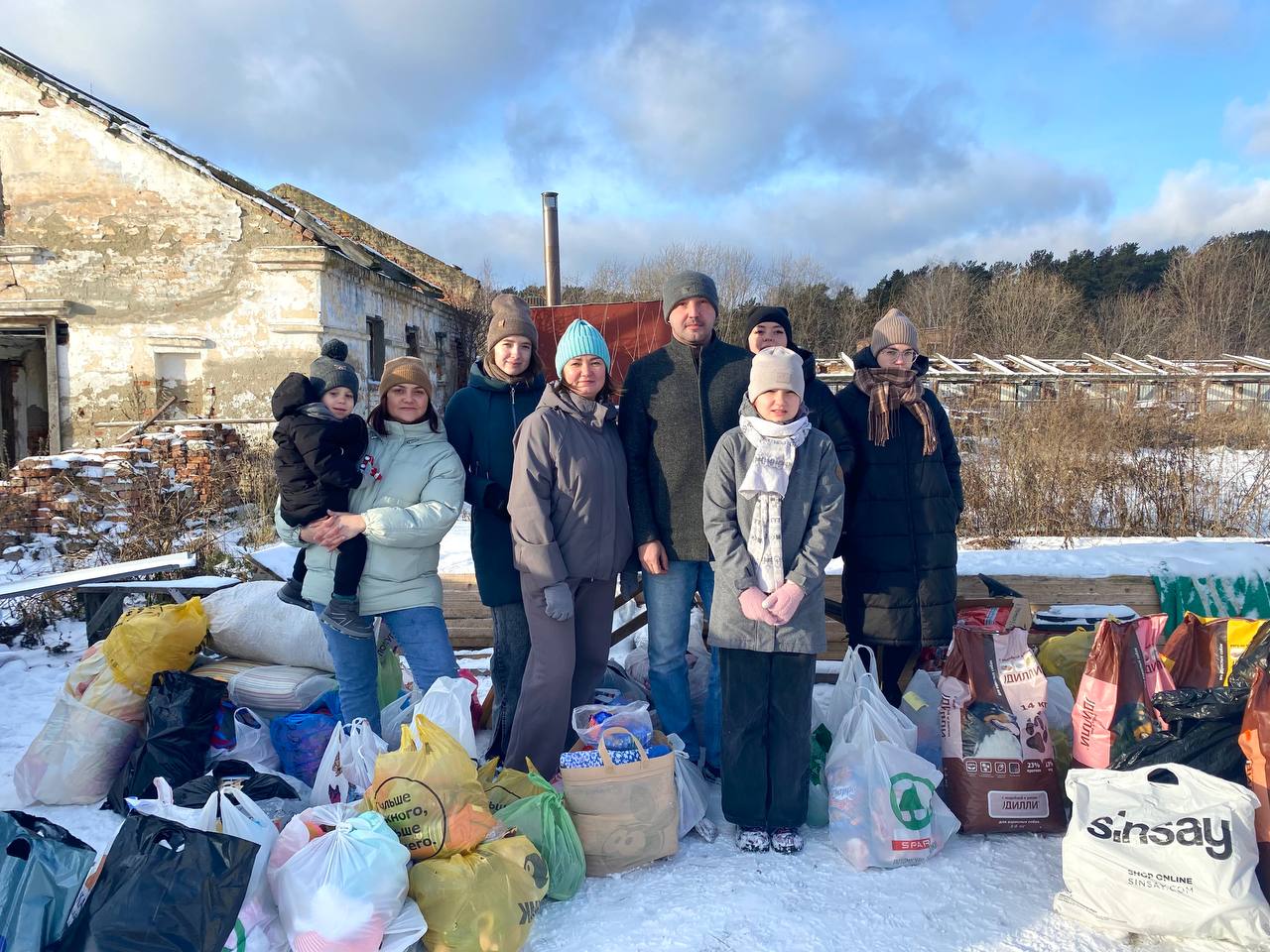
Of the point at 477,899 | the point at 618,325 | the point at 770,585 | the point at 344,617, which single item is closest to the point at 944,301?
the point at 618,325

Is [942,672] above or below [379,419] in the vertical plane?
below

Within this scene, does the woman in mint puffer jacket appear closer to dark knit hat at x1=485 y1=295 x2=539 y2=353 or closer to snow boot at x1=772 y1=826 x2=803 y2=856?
dark knit hat at x1=485 y1=295 x2=539 y2=353

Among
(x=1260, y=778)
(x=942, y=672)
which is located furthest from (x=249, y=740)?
(x=1260, y=778)

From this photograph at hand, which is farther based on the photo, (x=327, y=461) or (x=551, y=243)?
(x=551, y=243)

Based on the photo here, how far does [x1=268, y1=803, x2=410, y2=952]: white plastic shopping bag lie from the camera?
203 cm

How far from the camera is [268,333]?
11977mm

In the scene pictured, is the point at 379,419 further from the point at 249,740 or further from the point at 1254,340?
the point at 1254,340

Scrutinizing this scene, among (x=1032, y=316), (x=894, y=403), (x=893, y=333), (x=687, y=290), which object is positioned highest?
(x=1032, y=316)

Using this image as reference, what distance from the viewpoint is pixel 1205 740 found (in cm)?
237

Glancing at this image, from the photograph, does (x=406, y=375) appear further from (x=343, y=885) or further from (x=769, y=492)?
(x=343, y=885)

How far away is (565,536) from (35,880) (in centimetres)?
175

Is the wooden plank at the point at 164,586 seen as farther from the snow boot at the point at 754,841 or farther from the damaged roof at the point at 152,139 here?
the damaged roof at the point at 152,139

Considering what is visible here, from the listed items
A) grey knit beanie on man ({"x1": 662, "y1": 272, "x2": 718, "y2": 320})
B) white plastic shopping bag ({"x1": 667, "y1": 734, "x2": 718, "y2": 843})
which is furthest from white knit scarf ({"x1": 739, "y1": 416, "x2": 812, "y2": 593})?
white plastic shopping bag ({"x1": 667, "y1": 734, "x2": 718, "y2": 843})

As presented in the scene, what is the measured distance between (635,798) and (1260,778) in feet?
6.11
